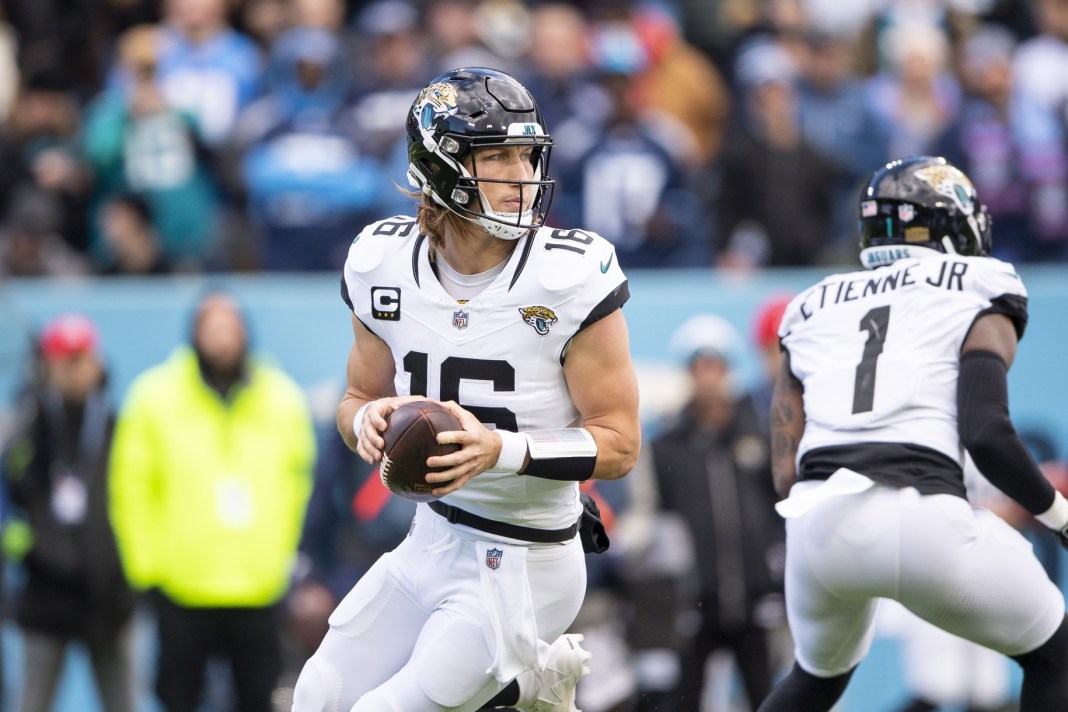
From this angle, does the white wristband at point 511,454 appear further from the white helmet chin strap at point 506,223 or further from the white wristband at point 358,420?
the white helmet chin strap at point 506,223

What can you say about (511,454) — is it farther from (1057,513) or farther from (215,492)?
(215,492)

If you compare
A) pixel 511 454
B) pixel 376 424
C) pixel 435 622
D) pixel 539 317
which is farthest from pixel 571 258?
pixel 435 622

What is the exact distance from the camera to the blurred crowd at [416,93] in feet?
29.9

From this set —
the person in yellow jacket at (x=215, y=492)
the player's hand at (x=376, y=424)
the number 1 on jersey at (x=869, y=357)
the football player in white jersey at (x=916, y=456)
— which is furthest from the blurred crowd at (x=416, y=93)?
the player's hand at (x=376, y=424)

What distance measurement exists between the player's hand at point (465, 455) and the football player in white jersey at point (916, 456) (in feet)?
3.95

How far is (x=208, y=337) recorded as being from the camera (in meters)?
8.09

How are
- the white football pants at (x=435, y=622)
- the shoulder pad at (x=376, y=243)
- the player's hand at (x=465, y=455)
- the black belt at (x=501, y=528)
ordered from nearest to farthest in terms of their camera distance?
the player's hand at (x=465, y=455), the white football pants at (x=435, y=622), the black belt at (x=501, y=528), the shoulder pad at (x=376, y=243)

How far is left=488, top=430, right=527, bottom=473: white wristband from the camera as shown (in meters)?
4.18

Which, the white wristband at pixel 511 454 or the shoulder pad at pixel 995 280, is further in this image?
the shoulder pad at pixel 995 280

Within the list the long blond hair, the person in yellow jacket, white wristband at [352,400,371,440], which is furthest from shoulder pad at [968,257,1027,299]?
the person in yellow jacket

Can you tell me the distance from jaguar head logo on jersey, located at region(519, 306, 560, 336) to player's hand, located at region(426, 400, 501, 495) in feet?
1.08

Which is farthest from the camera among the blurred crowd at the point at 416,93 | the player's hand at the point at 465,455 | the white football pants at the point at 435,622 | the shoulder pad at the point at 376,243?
the blurred crowd at the point at 416,93

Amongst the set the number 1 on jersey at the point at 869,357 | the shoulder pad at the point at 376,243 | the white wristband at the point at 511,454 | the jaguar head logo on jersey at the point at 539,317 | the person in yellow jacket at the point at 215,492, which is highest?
the shoulder pad at the point at 376,243

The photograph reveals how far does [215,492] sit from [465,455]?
4.21m
